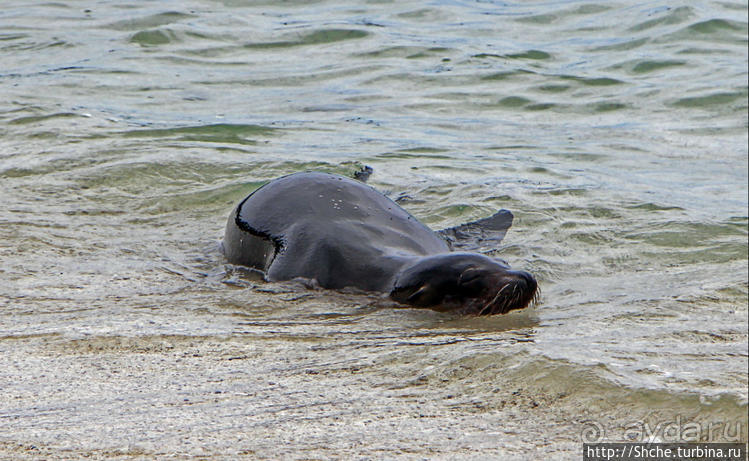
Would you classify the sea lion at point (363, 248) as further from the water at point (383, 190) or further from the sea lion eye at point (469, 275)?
the water at point (383, 190)

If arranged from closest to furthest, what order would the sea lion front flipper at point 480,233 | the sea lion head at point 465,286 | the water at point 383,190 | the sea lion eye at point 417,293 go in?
the water at point 383,190
the sea lion head at point 465,286
the sea lion eye at point 417,293
the sea lion front flipper at point 480,233

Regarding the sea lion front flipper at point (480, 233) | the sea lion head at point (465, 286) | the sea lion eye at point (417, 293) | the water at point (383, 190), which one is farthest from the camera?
the sea lion front flipper at point (480, 233)

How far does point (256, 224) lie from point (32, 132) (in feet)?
11.4

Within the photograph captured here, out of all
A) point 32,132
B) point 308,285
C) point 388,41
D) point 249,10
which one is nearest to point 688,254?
point 308,285

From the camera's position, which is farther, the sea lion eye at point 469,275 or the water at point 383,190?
the sea lion eye at point 469,275

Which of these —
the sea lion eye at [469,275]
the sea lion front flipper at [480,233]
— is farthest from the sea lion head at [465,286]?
the sea lion front flipper at [480,233]

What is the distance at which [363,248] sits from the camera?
186 inches

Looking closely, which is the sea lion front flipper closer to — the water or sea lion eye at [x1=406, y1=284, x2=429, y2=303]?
the water

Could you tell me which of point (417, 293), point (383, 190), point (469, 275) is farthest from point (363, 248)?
point (383, 190)

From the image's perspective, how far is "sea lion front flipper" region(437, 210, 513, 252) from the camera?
5.50 metres

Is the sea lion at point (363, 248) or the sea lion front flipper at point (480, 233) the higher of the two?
the sea lion at point (363, 248)

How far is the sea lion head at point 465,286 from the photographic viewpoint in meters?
4.16

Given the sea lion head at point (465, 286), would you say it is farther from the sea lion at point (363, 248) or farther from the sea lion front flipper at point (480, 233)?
the sea lion front flipper at point (480, 233)

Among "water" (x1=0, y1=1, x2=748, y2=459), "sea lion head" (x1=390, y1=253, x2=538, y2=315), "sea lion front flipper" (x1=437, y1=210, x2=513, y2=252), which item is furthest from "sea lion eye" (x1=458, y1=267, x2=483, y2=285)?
"sea lion front flipper" (x1=437, y1=210, x2=513, y2=252)
